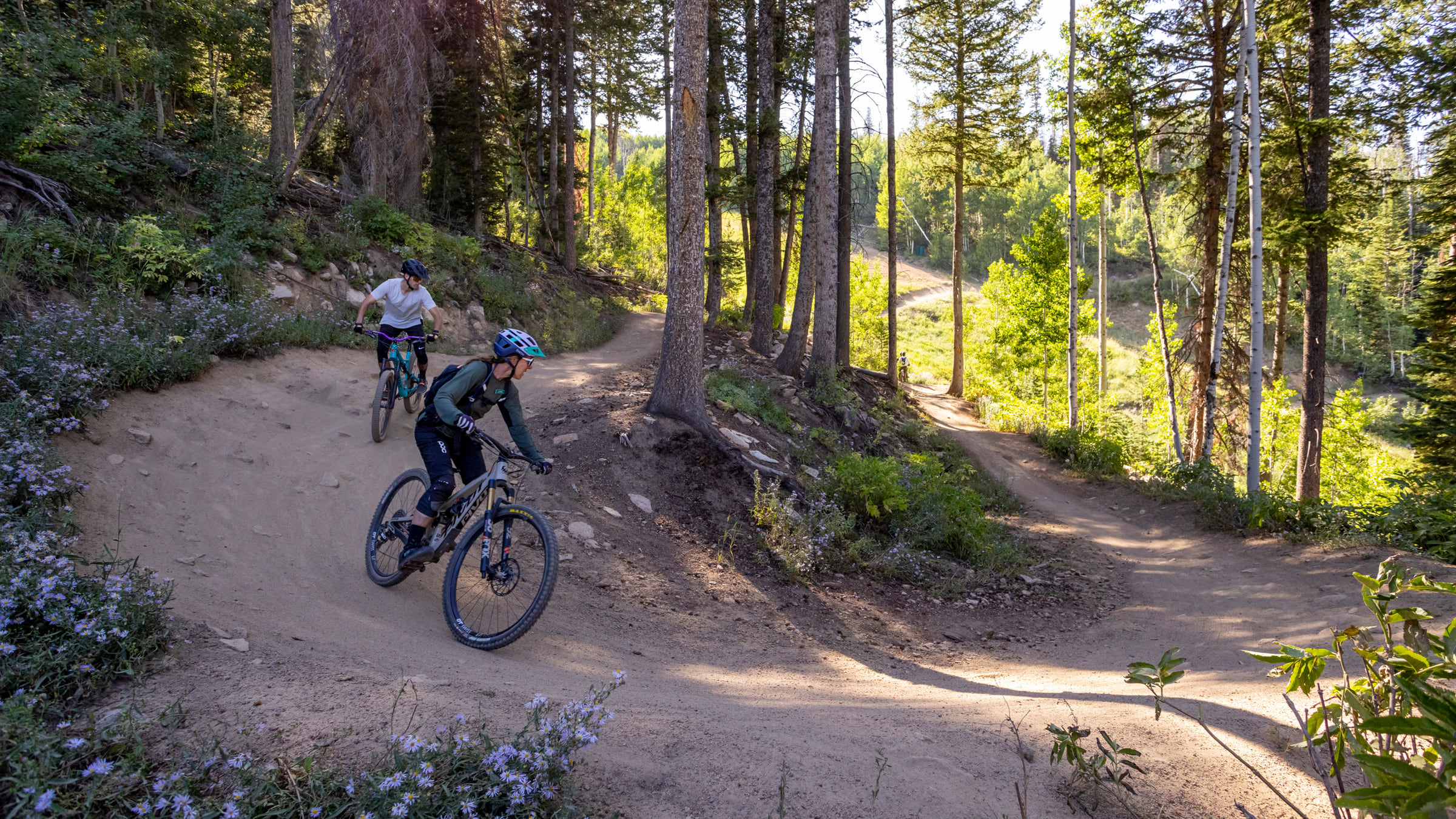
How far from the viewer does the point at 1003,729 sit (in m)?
4.36

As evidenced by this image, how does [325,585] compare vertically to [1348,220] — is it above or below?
below

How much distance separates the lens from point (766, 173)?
18.4 meters

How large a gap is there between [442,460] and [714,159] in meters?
18.5

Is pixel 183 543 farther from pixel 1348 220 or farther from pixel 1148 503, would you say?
pixel 1348 220

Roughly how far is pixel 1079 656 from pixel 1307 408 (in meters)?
11.1

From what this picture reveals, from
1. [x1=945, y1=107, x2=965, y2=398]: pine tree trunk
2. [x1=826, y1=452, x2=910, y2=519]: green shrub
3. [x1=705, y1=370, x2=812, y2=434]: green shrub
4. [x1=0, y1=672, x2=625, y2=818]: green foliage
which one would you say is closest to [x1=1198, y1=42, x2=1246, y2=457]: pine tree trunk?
[x1=826, y1=452, x2=910, y2=519]: green shrub

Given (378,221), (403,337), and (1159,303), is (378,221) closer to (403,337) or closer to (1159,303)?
(403,337)

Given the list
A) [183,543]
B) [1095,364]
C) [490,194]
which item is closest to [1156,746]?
[183,543]

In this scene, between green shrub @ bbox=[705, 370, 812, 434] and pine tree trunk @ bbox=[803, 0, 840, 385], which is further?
pine tree trunk @ bbox=[803, 0, 840, 385]

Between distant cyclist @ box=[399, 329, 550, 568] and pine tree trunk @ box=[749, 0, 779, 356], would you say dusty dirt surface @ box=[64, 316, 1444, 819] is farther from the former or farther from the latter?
pine tree trunk @ box=[749, 0, 779, 356]

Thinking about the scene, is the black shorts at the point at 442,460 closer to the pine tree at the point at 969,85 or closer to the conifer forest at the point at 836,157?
the conifer forest at the point at 836,157

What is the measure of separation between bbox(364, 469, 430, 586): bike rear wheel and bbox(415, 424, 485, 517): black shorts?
0.29 m

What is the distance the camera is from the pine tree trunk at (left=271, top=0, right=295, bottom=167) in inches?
634

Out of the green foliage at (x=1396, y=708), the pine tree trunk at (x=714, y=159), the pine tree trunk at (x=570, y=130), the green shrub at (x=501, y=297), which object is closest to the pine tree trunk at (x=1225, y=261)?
the pine tree trunk at (x=714, y=159)
